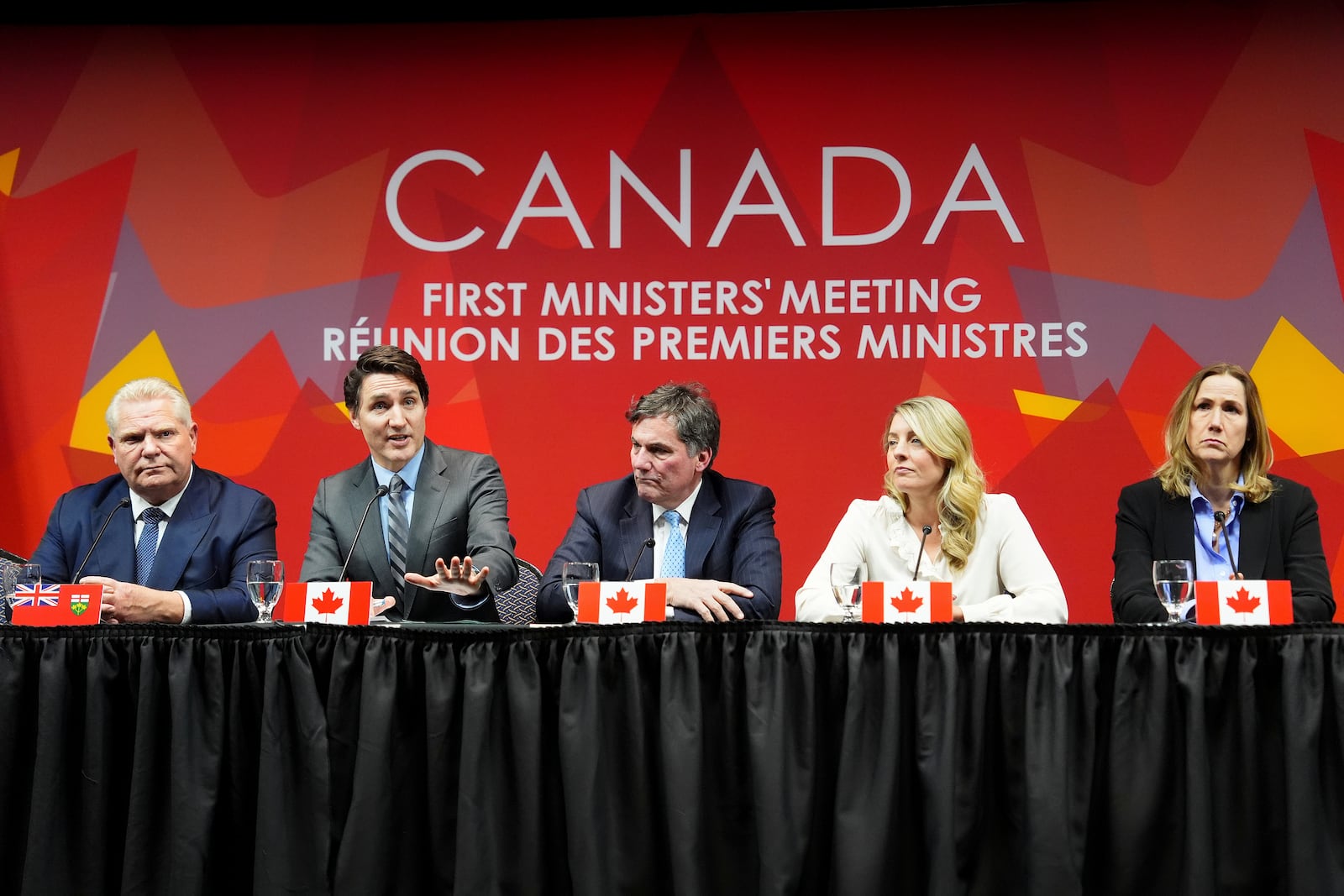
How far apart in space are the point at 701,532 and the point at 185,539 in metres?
1.33

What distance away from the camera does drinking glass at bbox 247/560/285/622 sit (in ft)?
7.84

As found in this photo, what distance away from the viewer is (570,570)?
2434 millimetres

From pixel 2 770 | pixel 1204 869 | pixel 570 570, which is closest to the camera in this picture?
pixel 1204 869

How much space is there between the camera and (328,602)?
2443 mm

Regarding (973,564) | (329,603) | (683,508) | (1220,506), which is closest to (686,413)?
(683,508)

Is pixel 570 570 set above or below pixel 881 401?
below

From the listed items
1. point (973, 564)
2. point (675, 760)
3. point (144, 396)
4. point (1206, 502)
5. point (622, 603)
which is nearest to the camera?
point (675, 760)

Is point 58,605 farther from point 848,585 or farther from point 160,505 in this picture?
point 848,585

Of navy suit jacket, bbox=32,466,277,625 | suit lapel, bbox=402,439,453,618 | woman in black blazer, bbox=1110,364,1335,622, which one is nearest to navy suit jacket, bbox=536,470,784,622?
suit lapel, bbox=402,439,453,618

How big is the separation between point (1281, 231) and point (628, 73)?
7.21ft

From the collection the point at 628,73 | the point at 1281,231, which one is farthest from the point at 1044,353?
the point at 628,73

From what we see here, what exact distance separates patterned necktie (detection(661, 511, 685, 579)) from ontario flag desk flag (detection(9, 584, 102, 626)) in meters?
1.39

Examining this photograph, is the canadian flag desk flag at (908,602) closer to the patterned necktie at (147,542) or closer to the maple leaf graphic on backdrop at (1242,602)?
the maple leaf graphic on backdrop at (1242,602)

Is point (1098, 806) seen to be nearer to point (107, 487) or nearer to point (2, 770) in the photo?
point (2, 770)
